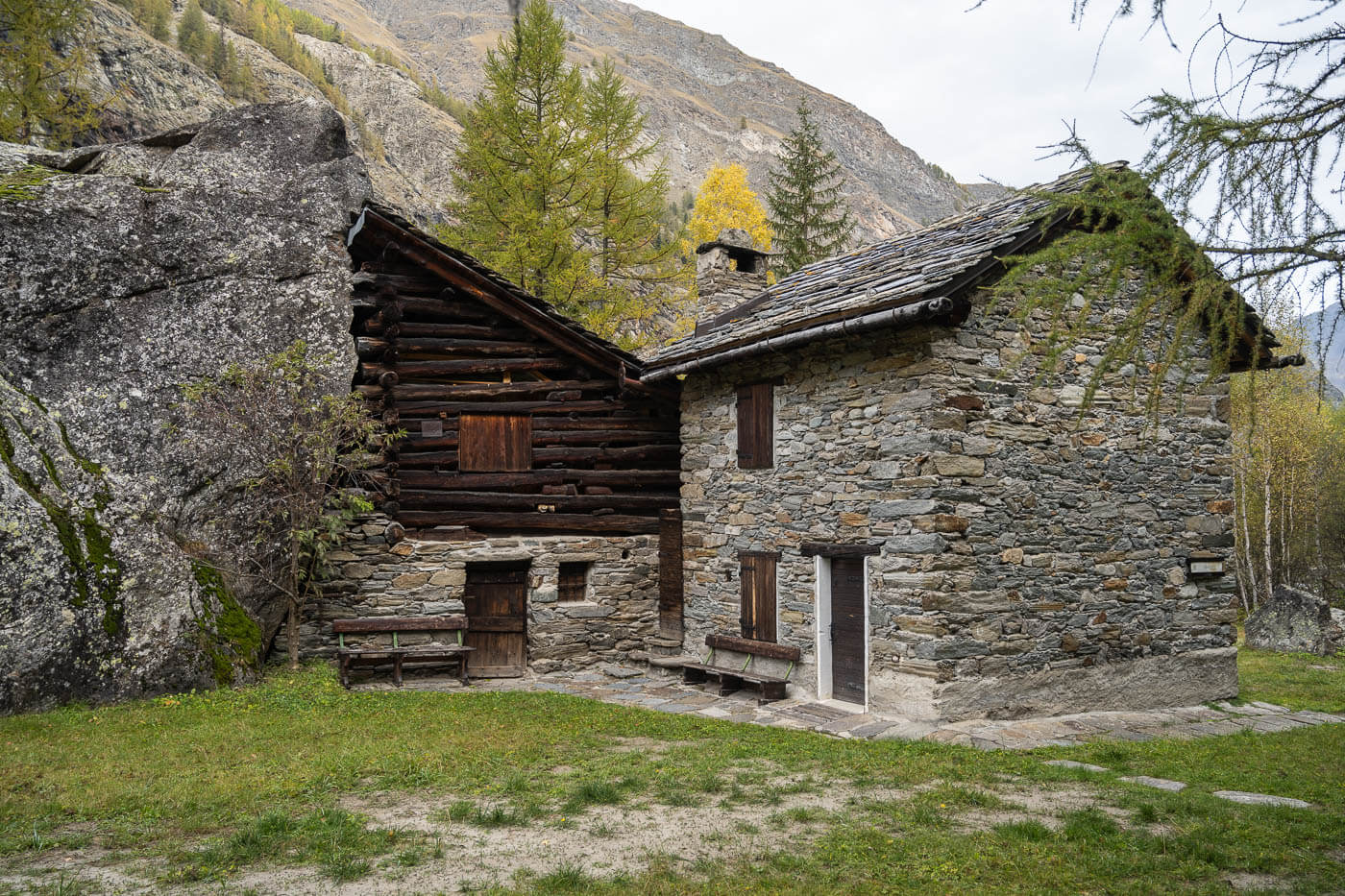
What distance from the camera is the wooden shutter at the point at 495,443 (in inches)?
472

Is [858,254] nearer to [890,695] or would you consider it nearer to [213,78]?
[890,695]

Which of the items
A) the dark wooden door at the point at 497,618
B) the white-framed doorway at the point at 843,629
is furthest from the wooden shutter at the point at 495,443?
the white-framed doorway at the point at 843,629

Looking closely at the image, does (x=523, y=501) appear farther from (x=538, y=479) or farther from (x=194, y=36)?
(x=194, y=36)

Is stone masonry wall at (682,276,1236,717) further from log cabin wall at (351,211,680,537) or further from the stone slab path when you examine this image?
log cabin wall at (351,211,680,537)

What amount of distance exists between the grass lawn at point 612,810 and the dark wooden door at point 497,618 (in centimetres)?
310

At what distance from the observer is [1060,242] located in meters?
4.31

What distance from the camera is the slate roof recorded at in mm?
8477

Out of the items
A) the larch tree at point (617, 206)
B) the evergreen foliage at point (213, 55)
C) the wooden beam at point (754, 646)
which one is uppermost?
the evergreen foliage at point (213, 55)

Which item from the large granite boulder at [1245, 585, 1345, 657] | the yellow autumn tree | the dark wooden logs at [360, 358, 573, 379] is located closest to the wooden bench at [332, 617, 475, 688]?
the dark wooden logs at [360, 358, 573, 379]

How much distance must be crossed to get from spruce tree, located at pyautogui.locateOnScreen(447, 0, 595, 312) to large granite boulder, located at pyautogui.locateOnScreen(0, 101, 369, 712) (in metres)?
5.05

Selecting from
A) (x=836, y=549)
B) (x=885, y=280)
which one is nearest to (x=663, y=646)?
(x=836, y=549)

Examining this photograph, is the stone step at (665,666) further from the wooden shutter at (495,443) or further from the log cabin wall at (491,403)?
the wooden shutter at (495,443)

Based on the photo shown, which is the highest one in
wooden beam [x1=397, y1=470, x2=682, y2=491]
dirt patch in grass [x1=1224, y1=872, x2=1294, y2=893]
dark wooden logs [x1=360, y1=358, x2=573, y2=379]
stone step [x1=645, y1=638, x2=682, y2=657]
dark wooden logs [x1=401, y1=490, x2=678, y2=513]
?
dark wooden logs [x1=360, y1=358, x2=573, y2=379]

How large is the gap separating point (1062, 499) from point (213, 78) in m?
43.4
